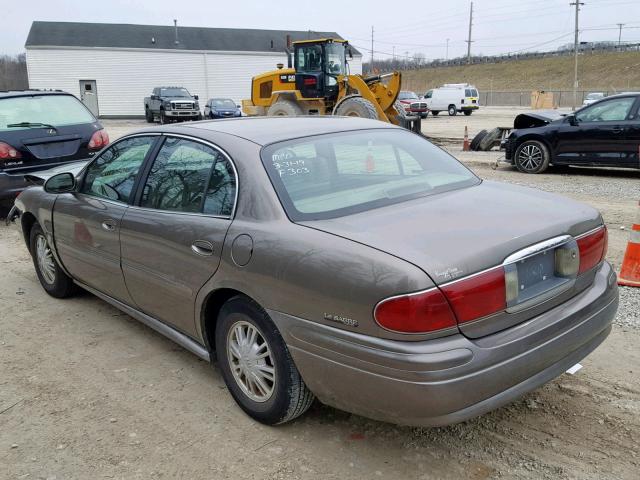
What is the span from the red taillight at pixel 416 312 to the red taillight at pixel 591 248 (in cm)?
101

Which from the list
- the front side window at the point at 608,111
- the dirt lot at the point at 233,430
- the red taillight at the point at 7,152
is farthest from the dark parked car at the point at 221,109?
the dirt lot at the point at 233,430

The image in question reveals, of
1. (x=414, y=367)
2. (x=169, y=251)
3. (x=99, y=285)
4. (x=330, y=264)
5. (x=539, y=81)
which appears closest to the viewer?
(x=414, y=367)

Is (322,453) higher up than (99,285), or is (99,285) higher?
(99,285)

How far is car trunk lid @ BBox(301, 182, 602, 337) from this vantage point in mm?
2439

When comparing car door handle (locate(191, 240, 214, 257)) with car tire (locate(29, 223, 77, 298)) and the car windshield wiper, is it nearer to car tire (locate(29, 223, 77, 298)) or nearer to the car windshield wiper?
car tire (locate(29, 223, 77, 298))

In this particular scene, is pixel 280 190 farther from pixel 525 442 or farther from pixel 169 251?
pixel 525 442

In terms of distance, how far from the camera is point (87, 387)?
12.0 feet

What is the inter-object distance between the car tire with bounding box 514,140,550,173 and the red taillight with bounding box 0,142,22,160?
921 cm

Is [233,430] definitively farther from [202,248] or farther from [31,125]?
[31,125]

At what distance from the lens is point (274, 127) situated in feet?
11.9

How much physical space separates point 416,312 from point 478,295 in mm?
296

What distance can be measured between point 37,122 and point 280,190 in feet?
22.4

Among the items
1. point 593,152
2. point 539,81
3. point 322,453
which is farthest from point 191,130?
point 539,81

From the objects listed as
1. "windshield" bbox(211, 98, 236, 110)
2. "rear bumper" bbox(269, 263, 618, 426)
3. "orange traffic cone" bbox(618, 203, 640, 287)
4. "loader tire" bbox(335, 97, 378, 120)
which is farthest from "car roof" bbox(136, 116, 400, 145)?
"windshield" bbox(211, 98, 236, 110)
